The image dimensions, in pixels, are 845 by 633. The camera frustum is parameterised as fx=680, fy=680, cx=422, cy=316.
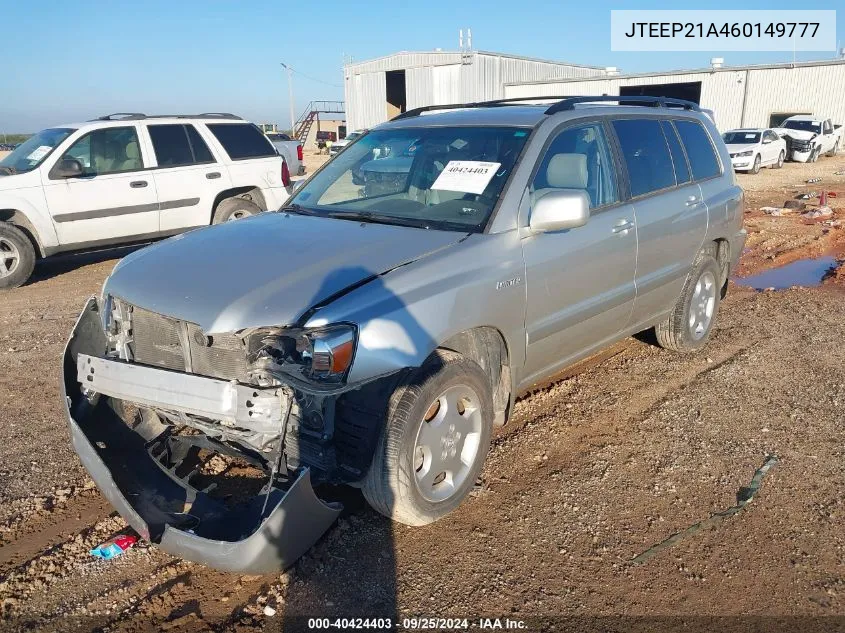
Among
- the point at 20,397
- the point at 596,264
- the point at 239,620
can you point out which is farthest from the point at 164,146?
the point at 239,620

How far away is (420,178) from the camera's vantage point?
403 centimetres

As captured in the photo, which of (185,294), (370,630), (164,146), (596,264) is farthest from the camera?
(164,146)

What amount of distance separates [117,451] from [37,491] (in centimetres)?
74

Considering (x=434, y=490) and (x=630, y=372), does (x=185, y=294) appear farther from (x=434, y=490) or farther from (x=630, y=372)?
(x=630, y=372)

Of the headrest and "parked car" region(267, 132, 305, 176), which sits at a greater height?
the headrest

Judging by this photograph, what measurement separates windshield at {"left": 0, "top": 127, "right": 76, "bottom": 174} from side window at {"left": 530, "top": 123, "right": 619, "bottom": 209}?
674cm

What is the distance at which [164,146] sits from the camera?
879 cm

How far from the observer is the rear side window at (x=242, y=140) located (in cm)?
936

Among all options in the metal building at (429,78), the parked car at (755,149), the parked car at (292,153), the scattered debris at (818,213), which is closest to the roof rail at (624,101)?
the parked car at (292,153)

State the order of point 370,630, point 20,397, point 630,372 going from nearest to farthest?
point 370,630 < point 20,397 < point 630,372

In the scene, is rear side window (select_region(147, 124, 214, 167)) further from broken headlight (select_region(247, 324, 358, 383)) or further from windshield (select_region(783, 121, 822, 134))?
windshield (select_region(783, 121, 822, 134))

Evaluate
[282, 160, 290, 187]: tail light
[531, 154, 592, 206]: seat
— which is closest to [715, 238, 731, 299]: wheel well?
[531, 154, 592, 206]: seat

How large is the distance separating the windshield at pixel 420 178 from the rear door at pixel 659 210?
1091 mm

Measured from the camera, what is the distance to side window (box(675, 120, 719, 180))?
524cm
